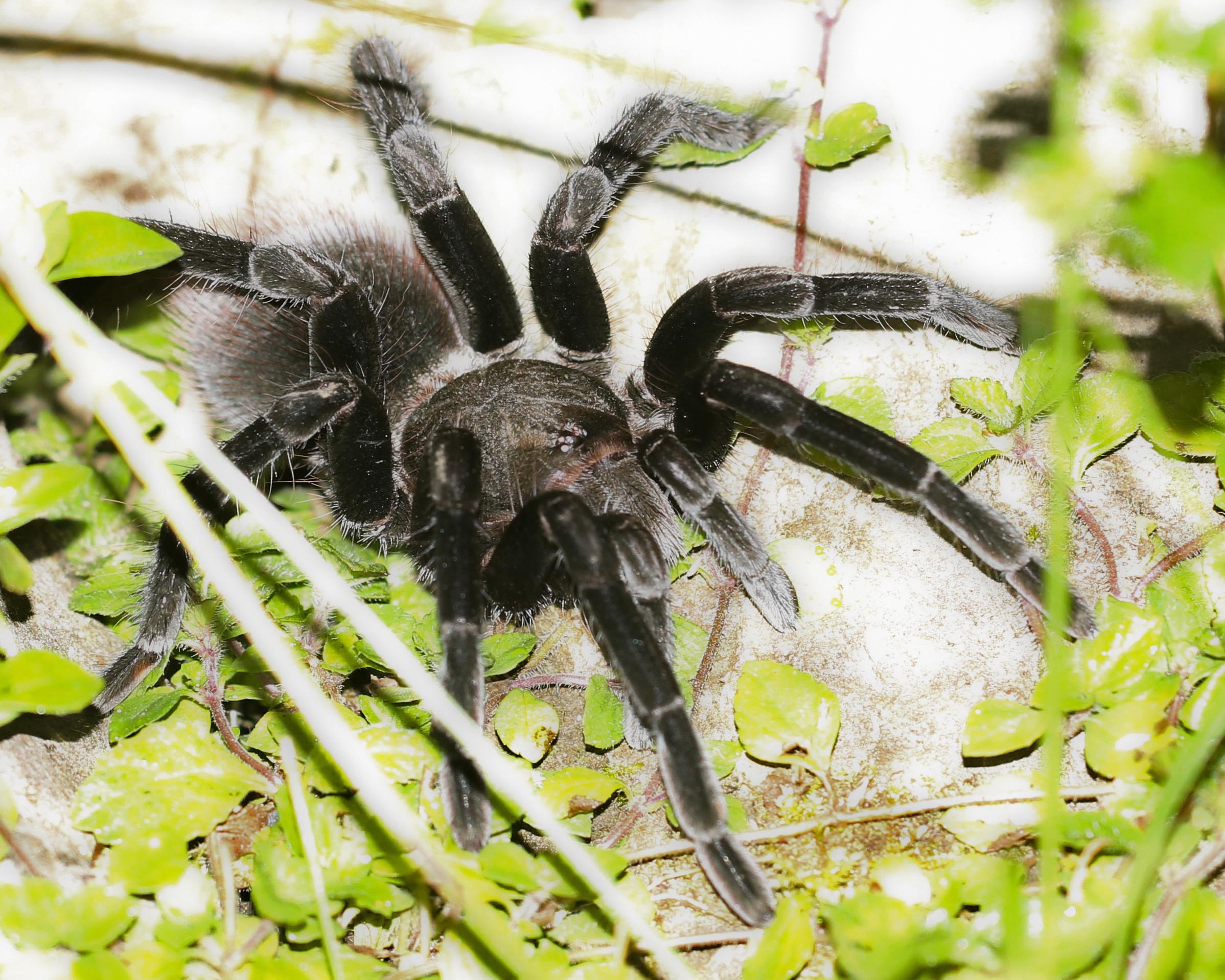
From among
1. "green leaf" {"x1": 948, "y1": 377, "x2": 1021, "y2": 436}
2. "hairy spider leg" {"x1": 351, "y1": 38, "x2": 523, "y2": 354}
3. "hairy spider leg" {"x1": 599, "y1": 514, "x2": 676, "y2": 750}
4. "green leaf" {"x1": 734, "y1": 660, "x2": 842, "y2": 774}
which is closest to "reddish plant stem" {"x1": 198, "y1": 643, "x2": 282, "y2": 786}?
"hairy spider leg" {"x1": 599, "y1": 514, "x2": 676, "y2": 750}

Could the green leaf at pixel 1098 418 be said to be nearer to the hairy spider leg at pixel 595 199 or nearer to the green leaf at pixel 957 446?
the green leaf at pixel 957 446

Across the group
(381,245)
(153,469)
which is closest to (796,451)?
(381,245)

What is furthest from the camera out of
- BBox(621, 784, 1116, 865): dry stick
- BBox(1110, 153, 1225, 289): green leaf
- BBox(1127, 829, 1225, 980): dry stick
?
BBox(621, 784, 1116, 865): dry stick

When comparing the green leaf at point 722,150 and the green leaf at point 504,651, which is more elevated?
the green leaf at point 722,150

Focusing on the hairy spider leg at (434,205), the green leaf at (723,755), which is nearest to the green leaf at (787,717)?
the green leaf at (723,755)

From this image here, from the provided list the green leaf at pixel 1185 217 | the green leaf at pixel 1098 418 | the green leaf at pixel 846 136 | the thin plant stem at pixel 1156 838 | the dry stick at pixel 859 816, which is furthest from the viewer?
the green leaf at pixel 846 136

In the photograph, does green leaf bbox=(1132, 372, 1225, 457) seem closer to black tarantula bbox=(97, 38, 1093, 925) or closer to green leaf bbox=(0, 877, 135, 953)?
black tarantula bbox=(97, 38, 1093, 925)

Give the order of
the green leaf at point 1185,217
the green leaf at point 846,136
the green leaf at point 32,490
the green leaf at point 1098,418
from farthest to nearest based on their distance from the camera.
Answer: the green leaf at point 846,136 < the green leaf at point 1098,418 < the green leaf at point 32,490 < the green leaf at point 1185,217
